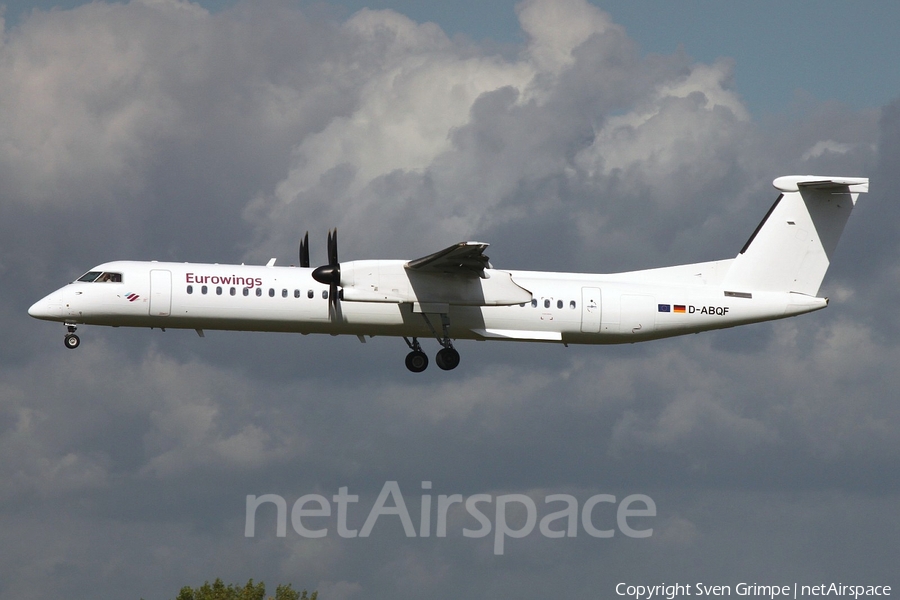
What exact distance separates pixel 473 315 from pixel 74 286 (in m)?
10.1

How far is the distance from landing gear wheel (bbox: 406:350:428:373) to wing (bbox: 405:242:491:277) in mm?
2996

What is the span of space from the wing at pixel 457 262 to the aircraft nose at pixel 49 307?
8.79 m

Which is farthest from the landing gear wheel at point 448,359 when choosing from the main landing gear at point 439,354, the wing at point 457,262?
the wing at point 457,262

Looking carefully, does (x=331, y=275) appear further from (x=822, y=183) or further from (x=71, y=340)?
(x=822, y=183)

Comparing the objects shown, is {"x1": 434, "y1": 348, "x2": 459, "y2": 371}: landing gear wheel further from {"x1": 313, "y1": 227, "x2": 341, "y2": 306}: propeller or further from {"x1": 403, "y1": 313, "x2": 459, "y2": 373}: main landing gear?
{"x1": 313, "y1": 227, "x2": 341, "y2": 306}: propeller

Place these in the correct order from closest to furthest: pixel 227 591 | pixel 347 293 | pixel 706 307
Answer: pixel 347 293 → pixel 706 307 → pixel 227 591

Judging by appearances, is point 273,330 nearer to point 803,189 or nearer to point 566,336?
point 566,336

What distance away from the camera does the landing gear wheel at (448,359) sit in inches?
1288

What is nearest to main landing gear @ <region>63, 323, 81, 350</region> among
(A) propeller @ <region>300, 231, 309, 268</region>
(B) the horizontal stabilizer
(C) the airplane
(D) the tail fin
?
(C) the airplane

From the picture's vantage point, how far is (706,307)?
1310 inches

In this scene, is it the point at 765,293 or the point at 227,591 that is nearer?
the point at 765,293

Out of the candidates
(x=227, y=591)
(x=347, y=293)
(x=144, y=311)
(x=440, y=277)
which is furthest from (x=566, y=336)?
(x=227, y=591)

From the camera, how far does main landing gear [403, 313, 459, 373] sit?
3219 centimetres

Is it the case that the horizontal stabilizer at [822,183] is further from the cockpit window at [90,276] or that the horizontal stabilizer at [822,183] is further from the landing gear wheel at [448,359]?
the cockpit window at [90,276]
